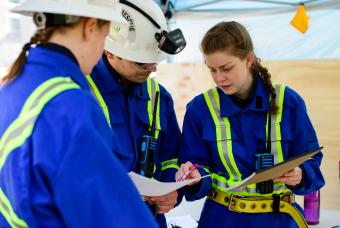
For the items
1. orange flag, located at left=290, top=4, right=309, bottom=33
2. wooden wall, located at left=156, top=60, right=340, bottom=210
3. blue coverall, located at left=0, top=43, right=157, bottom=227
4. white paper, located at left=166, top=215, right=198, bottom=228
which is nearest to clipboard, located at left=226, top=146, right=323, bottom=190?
blue coverall, located at left=0, top=43, right=157, bottom=227

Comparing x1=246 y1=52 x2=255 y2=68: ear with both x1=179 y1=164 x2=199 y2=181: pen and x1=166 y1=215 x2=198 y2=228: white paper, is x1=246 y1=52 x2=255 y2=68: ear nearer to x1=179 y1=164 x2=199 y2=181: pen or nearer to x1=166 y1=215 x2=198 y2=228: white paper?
x1=179 y1=164 x2=199 y2=181: pen

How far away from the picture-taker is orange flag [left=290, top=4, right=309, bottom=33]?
373 centimetres

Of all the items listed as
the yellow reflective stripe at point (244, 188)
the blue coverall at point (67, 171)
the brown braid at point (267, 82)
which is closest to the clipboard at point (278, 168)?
the yellow reflective stripe at point (244, 188)

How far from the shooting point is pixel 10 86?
843 millimetres

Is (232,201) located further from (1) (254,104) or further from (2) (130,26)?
(2) (130,26)

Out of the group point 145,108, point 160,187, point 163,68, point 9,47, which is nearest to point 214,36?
point 145,108

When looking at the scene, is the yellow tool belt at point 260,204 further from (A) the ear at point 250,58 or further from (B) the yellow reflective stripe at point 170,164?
(A) the ear at point 250,58

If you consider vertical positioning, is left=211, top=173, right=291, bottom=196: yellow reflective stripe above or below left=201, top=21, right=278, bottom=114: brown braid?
below

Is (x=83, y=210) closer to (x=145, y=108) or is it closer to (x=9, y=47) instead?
(x=145, y=108)

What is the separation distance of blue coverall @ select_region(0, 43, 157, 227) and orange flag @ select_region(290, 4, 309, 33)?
3.33 meters

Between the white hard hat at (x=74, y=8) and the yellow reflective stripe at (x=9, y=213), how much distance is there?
40 centimetres

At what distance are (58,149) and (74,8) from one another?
0.33 metres

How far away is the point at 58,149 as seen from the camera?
731 mm

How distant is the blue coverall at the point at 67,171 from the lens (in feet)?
2.40
